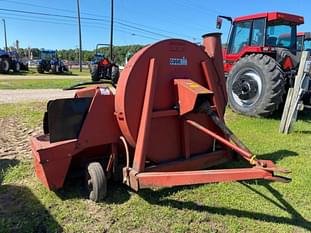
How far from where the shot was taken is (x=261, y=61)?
657 centimetres

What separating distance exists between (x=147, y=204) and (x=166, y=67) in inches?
53.5

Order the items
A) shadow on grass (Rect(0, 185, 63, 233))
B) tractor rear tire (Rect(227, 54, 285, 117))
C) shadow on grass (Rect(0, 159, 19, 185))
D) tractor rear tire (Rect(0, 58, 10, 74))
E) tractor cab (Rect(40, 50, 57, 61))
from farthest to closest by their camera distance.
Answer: tractor cab (Rect(40, 50, 57, 61)), tractor rear tire (Rect(0, 58, 10, 74)), tractor rear tire (Rect(227, 54, 285, 117)), shadow on grass (Rect(0, 159, 19, 185)), shadow on grass (Rect(0, 185, 63, 233))

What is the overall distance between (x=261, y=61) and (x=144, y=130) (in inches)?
178

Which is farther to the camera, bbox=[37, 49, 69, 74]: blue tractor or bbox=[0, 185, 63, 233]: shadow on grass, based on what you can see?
bbox=[37, 49, 69, 74]: blue tractor

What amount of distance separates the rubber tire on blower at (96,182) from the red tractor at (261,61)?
14.6 feet

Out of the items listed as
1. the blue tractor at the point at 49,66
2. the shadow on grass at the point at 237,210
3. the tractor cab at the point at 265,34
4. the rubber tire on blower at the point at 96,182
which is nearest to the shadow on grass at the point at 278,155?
the shadow on grass at the point at 237,210

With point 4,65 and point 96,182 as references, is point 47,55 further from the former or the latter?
point 96,182

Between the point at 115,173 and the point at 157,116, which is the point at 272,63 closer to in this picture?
the point at 157,116

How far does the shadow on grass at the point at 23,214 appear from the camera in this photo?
251 centimetres

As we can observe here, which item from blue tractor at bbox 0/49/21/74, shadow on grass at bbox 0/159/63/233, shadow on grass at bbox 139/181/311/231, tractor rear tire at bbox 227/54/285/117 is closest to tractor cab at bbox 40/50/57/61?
blue tractor at bbox 0/49/21/74

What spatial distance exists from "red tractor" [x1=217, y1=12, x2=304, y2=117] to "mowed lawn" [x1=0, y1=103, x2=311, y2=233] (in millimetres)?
2881

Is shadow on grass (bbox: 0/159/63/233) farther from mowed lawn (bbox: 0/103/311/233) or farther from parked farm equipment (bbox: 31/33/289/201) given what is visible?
parked farm equipment (bbox: 31/33/289/201)

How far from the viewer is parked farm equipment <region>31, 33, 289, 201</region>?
2.82 meters

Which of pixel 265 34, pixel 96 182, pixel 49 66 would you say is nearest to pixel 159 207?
pixel 96 182
